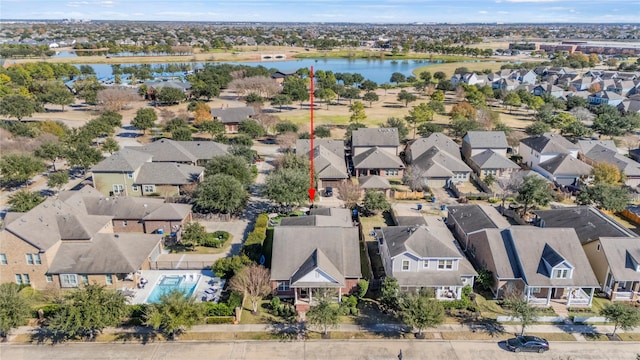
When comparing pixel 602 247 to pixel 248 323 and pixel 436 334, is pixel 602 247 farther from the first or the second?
pixel 248 323

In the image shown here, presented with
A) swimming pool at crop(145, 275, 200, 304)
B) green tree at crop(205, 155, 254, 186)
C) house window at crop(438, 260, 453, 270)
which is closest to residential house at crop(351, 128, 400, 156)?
green tree at crop(205, 155, 254, 186)

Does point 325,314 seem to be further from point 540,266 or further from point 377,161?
point 377,161

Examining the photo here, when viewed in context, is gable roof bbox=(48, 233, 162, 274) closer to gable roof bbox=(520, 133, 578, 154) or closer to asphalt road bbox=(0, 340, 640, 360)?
asphalt road bbox=(0, 340, 640, 360)

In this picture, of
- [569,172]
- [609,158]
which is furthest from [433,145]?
[609,158]

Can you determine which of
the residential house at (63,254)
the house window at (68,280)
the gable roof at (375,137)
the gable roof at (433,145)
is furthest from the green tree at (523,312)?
the gable roof at (375,137)

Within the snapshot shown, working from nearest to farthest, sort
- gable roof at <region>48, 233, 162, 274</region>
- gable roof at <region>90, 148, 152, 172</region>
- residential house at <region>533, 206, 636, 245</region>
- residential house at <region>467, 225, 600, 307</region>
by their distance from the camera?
residential house at <region>467, 225, 600, 307</region>, gable roof at <region>48, 233, 162, 274</region>, residential house at <region>533, 206, 636, 245</region>, gable roof at <region>90, 148, 152, 172</region>

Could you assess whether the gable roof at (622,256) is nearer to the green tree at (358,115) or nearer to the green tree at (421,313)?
the green tree at (421,313)

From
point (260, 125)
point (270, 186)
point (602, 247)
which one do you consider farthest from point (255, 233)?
point (260, 125)
